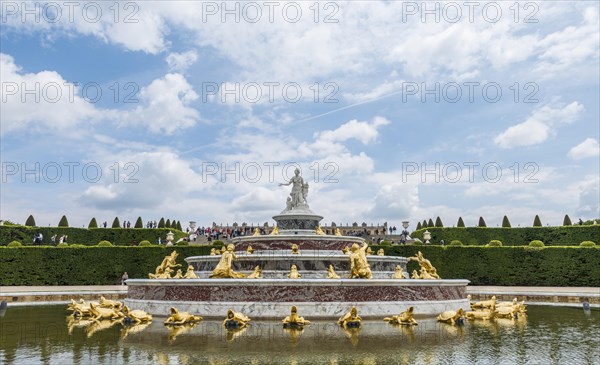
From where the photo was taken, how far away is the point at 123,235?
57875 millimetres

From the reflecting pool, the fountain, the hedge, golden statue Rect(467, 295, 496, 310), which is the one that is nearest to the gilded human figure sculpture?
the hedge

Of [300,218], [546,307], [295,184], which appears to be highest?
[295,184]

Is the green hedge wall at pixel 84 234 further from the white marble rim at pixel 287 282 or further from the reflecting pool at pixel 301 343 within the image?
the white marble rim at pixel 287 282

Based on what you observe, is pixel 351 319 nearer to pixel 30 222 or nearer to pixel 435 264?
pixel 435 264

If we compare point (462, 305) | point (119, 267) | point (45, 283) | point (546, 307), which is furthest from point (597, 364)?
point (45, 283)

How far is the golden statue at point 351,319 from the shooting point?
15852 mm

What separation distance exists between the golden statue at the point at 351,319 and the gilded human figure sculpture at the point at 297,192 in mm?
16607

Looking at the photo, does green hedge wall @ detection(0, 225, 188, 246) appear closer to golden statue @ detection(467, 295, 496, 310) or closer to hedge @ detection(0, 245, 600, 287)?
hedge @ detection(0, 245, 600, 287)

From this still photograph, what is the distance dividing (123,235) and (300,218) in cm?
3505

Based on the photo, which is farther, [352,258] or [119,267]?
[119,267]

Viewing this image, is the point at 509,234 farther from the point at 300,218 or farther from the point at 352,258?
the point at 352,258

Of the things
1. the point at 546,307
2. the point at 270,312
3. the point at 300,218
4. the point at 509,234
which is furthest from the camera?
the point at 509,234

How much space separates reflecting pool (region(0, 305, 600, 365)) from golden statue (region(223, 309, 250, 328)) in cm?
37

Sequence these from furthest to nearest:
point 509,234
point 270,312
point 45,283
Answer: point 509,234
point 45,283
point 270,312
